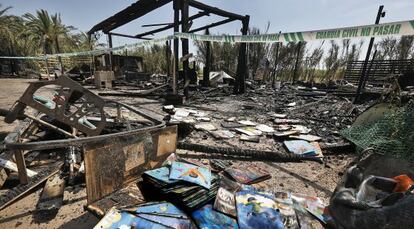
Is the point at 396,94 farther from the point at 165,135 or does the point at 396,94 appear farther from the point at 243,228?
the point at 165,135

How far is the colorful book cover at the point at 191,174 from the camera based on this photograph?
A: 2013 millimetres

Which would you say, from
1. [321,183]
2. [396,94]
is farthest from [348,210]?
[396,94]

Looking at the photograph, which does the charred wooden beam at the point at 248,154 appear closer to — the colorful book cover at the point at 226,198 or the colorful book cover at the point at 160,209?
the colorful book cover at the point at 226,198

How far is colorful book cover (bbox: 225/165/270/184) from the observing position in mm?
2891

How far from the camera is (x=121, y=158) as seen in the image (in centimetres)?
217

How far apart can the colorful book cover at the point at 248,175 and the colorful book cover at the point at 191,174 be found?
789 mm

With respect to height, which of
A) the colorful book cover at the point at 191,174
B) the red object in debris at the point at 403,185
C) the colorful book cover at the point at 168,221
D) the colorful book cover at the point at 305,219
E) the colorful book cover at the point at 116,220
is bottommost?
the colorful book cover at the point at 305,219

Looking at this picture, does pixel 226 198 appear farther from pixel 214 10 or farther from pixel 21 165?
pixel 214 10

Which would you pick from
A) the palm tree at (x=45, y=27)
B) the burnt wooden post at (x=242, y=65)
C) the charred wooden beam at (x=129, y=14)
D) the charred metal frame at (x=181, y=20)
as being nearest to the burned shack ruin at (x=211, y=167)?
the charred metal frame at (x=181, y=20)

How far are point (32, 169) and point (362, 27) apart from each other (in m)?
5.92

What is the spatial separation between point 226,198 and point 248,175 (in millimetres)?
1059

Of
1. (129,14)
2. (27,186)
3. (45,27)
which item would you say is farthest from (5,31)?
(27,186)

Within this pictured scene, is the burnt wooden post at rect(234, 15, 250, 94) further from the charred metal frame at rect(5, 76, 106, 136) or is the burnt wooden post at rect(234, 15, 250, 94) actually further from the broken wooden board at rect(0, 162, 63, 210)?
the broken wooden board at rect(0, 162, 63, 210)

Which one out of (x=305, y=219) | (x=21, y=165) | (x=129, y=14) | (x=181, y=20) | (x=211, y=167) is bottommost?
(x=211, y=167)
